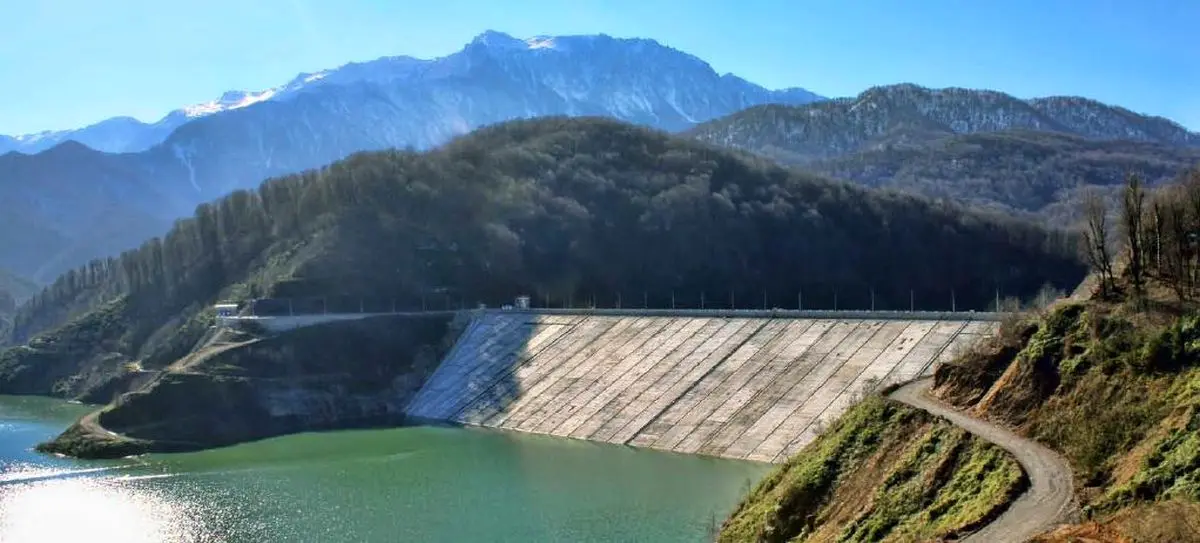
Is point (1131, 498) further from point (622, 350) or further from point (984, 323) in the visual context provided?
point (622, 350)

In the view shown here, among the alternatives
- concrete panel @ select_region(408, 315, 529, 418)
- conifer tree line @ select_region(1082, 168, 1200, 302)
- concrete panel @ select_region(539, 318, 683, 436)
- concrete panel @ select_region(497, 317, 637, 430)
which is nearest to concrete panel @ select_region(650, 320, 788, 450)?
concrete panel @ select_region(539, 318, 683, 436)

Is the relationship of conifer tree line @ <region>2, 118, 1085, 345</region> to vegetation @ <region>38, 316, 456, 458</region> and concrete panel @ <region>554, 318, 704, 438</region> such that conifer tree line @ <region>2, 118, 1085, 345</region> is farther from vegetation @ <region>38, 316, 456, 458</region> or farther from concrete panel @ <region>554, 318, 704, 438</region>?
concrete panel @ <region>554, 318, 704, 438</region>

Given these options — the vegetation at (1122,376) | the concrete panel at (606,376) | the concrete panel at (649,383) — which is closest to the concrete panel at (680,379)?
the concrete panel at (649,383)

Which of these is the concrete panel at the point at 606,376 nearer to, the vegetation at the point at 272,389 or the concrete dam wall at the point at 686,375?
the concrete dam wall at the point at 686,375

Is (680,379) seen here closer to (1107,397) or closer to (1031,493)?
(1107,397)

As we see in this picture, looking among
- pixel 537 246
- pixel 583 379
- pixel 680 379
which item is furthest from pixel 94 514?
pixel 537 246

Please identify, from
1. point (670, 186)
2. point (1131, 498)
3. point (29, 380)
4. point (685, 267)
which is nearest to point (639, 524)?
point (1131, 498)
